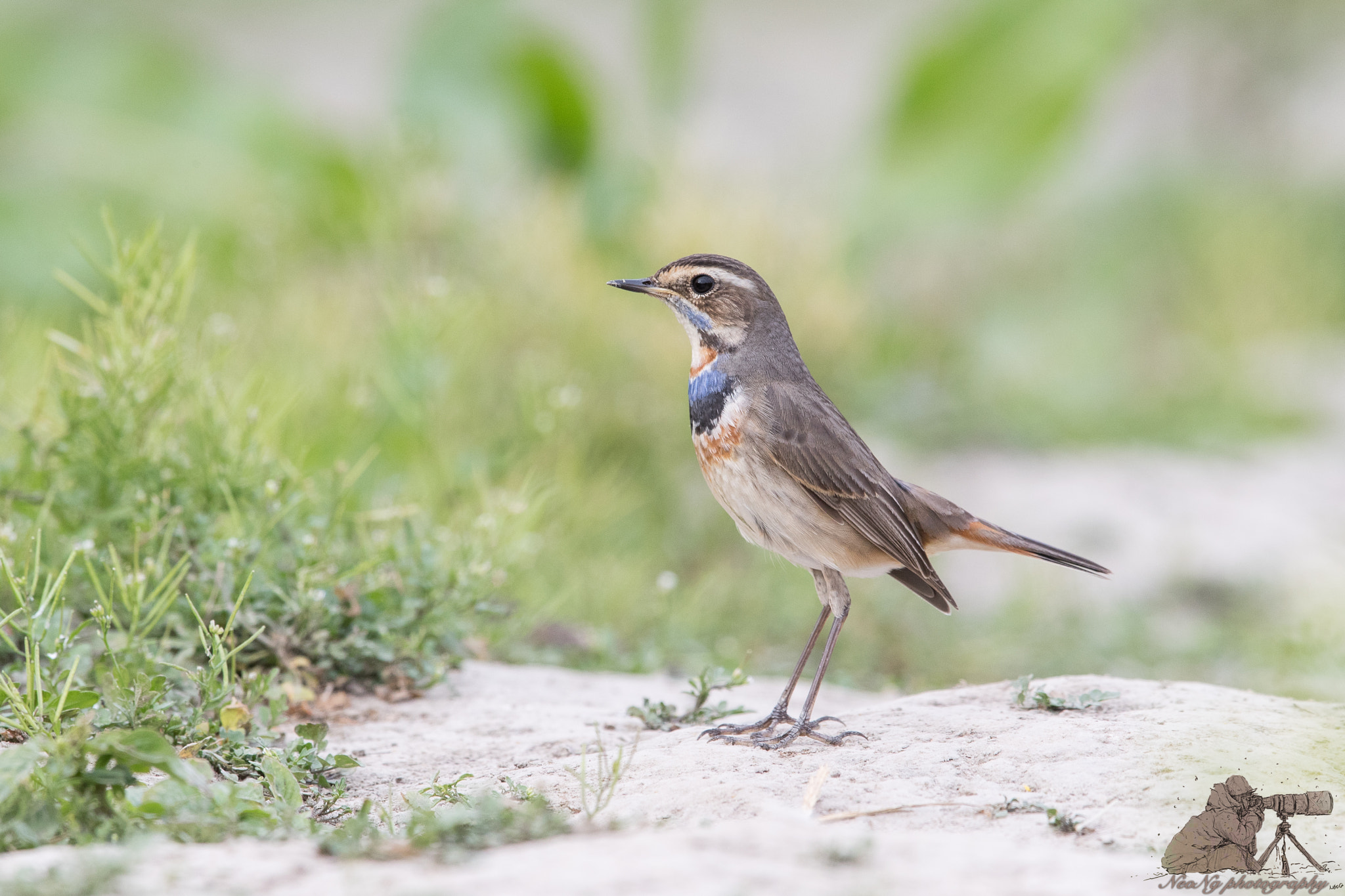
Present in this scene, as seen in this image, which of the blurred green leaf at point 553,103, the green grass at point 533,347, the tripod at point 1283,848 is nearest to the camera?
the tripod at point 1283,848

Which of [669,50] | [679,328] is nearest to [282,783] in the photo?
[679,328]

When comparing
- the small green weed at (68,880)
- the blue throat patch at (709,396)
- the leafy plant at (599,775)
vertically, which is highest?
the blue throat patch at (709,396)

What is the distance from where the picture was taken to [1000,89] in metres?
10.4

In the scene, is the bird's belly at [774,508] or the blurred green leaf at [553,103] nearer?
the bird's belly at [774,508]

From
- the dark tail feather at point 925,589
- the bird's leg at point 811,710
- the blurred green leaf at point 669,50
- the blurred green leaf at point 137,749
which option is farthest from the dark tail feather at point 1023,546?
the blurred green leaf at point 669,50

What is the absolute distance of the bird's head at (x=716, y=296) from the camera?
442 centimetres

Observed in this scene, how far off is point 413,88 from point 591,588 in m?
5.76

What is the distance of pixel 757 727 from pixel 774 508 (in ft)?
2.23

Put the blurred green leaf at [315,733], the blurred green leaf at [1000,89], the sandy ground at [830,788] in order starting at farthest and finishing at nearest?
the blurred green leaf at [1000,89] < the blurred green leaf at [315,733] < the sandy ground at [830,788]

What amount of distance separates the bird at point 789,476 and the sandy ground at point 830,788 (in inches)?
15.0

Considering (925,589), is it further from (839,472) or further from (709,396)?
(709,396)

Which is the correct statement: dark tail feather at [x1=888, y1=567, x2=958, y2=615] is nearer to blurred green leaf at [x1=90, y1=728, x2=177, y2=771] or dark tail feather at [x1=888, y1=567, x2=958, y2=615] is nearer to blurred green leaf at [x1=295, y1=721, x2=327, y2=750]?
blurred green leaf at [x1=295, y1=721, x2=327, y2=750]

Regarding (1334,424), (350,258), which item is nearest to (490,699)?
(350,258)

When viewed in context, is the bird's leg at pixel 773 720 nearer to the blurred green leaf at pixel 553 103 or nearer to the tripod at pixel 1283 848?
the tripod at pixel 1283 848
